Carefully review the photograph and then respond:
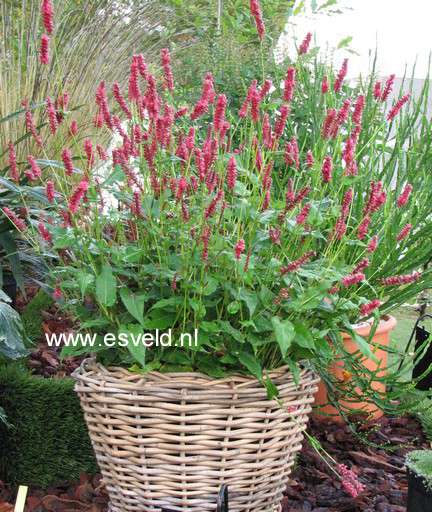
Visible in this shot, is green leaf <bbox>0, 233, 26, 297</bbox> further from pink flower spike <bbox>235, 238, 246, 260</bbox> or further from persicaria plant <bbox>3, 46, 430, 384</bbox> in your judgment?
pink flower spike <bbox>235, 238, 246, 260</bbox>

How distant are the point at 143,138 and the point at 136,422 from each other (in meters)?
0.62

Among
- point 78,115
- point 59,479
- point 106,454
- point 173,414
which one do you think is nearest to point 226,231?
point 173,414

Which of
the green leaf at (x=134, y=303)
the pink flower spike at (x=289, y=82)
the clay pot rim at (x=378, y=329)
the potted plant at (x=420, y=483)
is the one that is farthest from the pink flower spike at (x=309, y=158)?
the clay pot rim at (x=378, y=329)

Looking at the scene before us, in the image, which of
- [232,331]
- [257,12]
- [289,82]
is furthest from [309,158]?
[232,331]

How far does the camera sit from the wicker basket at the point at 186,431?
1.33 m

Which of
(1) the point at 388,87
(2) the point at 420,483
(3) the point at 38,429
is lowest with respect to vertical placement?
(3) the point at 38,429

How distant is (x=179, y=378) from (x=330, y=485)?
856 millimetres

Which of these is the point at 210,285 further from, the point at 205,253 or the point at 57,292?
the point at 57,292

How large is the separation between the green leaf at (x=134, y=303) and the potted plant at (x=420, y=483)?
0.78m

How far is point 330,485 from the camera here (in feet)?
6.39

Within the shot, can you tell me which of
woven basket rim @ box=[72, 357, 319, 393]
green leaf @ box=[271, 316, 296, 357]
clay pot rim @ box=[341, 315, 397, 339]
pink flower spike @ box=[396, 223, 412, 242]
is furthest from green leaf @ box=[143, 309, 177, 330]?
clay pot rim @ box=[341, 315, 397, 339]

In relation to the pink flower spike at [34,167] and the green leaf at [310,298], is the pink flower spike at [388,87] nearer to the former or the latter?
the green leaf at [310,298]

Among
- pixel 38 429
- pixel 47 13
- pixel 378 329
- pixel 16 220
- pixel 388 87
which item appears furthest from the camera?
pixel 378 329

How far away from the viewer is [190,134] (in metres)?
1.31
